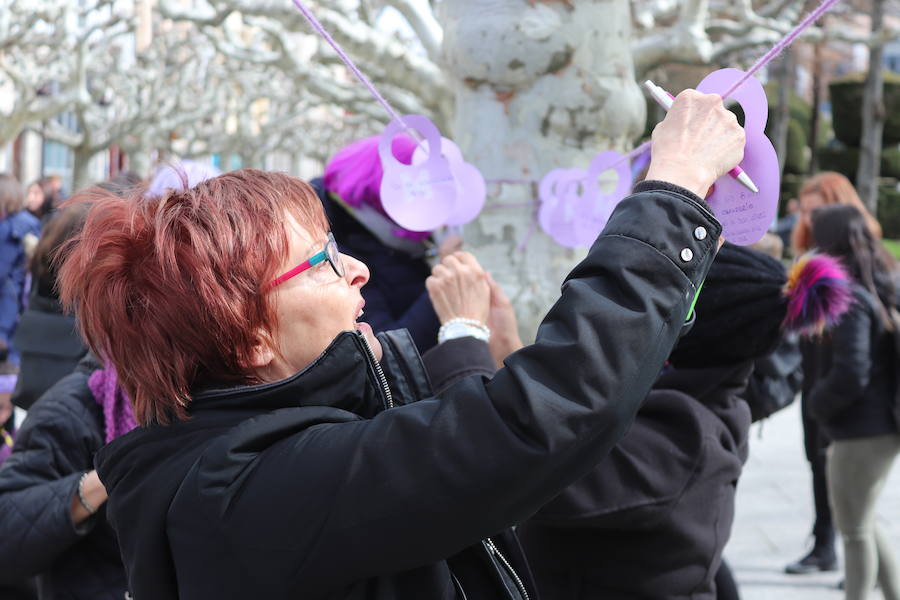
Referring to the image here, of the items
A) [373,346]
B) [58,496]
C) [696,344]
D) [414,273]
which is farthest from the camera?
[414,273]

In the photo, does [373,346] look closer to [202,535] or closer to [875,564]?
[202,535]

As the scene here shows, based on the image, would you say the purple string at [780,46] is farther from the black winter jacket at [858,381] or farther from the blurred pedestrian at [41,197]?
the blurred pedestrian at [41,197]

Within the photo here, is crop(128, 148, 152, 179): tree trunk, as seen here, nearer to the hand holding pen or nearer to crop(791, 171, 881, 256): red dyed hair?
crop(791, 171, 881, 256): red dyed hair

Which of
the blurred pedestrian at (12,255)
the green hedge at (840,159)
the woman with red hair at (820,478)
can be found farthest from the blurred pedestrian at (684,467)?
the green hedge at (840,159)

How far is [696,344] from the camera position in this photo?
Answer: 214 cm

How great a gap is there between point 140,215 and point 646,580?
1.25 m

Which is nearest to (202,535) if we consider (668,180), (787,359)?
(668,180)

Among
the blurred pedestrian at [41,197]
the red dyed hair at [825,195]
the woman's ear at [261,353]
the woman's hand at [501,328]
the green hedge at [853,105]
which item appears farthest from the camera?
the green hedge at [853,105]

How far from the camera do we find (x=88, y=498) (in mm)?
1959

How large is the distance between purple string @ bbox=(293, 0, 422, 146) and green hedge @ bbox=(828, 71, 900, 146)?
26203 mm

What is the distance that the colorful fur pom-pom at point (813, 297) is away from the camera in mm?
2225

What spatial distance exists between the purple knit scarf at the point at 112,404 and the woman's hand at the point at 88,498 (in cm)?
9

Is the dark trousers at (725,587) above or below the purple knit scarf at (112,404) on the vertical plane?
below

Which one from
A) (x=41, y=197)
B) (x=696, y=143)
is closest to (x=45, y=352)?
(x=696, y=143)
